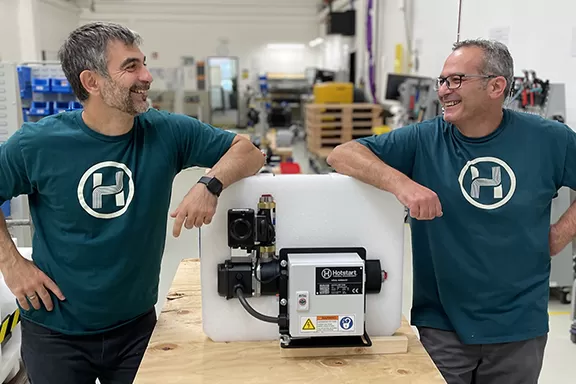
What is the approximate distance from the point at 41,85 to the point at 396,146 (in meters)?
3.44

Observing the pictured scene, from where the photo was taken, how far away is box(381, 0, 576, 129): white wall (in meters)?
3.61

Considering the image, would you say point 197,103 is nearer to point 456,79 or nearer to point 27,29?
point 27,29

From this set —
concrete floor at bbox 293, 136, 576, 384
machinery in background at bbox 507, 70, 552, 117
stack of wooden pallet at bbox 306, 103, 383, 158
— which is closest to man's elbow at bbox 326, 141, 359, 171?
concrete floor at bbox 293, 136, 576, 384

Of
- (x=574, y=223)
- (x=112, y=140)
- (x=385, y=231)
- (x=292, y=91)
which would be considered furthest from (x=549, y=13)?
(x=292, y=91)

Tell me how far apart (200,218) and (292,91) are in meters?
12.2

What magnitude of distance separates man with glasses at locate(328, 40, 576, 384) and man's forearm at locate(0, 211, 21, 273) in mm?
904

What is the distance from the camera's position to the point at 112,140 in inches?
59.6

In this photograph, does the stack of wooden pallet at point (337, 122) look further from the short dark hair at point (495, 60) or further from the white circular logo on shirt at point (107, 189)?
the white circular logo on shirt at point (107, 189)

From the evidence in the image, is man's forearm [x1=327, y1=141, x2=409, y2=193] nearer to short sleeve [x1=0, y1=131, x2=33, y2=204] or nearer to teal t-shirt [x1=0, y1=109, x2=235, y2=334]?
teal t-shirt [x1=0, y1=109, x2=235, y2=334]

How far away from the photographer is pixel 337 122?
7.39 meters

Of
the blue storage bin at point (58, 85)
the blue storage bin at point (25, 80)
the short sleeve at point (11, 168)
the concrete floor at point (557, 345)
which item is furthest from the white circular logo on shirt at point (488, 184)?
the blue storage bin at point (25, 80)

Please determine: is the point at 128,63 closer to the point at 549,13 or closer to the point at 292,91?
the point at 549,13

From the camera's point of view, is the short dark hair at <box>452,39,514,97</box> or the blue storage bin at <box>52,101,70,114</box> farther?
the blue storage bin at <box>52,101,70,114</box>

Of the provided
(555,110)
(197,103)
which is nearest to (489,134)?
(555,110)
